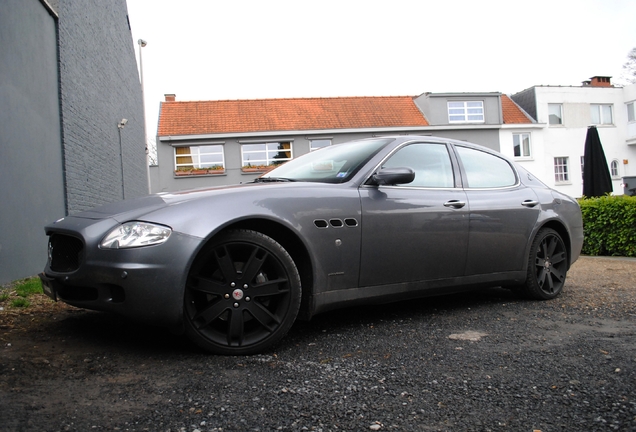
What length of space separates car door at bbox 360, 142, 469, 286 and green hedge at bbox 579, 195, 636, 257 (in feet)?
20.5

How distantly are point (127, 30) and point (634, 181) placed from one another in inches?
697

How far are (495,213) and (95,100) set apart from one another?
31.2 ft

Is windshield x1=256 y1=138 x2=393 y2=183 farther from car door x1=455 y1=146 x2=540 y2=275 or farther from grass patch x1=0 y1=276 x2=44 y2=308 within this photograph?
grass patch x1=0 y1=276 x2=44 y2=308

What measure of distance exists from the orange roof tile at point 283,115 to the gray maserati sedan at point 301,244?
74.9ft

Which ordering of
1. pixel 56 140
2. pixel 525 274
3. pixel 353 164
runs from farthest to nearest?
pixel 56 140 < pixel 525 274 < pixel 353 164

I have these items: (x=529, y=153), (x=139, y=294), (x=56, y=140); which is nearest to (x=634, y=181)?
(x=529, y=153)

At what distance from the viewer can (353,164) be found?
3.90 meters

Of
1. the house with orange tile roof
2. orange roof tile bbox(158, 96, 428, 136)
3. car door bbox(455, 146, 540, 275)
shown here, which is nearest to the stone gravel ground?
car door bbox(455, 146, 540, 275)

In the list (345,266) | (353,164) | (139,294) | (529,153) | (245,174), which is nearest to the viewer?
(139,294)

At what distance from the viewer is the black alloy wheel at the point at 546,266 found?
479 centimetres

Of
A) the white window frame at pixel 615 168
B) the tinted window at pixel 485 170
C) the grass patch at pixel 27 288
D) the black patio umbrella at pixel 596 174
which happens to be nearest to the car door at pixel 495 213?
the tinted window at pixel 485 170

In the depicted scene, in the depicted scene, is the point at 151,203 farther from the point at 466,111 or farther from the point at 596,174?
the point at 466,111

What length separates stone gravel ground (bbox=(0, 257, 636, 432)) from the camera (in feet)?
7.01

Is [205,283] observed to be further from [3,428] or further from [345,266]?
[3,428]
